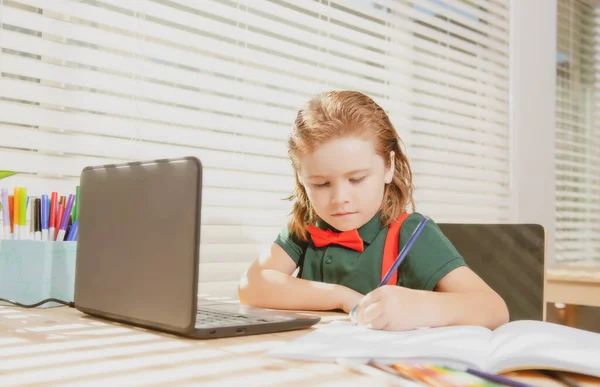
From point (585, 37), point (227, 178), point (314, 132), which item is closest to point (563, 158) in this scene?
point (585, 37)

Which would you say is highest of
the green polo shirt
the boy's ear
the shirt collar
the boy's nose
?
the boy's ear

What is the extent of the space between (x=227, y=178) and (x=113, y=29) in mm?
446

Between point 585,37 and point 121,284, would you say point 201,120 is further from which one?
point 585,37

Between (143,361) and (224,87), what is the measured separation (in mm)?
1066

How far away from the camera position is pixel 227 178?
1.52m

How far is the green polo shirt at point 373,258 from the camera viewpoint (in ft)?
3.27

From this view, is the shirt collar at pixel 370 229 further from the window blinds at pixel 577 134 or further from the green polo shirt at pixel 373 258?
the window blinds at pixel 577 134

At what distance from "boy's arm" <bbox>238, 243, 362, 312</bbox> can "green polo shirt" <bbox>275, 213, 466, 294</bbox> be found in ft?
0.30

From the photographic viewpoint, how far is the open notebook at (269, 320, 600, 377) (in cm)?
52

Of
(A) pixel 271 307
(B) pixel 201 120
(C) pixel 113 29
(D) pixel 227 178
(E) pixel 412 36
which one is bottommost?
(A) pixel 271 307

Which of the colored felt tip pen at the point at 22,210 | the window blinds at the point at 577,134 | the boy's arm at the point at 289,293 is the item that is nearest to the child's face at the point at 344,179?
the boy's arm at the point at 289,293

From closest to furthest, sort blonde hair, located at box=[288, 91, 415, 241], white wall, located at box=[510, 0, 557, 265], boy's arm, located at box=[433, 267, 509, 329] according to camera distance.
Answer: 1. boy's arm, located at box=[433, 267, 509, 329]
2. blonde hair, located at box=[288, 91, 415, 241]
3. white wall, located at box=[510, 0, 557, 265]

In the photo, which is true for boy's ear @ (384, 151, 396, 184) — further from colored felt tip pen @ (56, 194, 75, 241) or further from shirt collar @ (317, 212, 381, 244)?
colored felt tip pen @ (56, 194, 75, 241)

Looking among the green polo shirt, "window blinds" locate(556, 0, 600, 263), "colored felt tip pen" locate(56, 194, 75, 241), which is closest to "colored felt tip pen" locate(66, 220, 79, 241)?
"colored felt tip pen" locate(56, 194, 75, 241)
